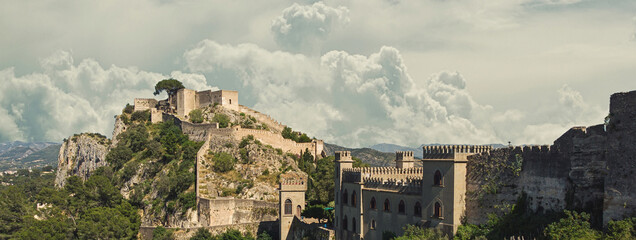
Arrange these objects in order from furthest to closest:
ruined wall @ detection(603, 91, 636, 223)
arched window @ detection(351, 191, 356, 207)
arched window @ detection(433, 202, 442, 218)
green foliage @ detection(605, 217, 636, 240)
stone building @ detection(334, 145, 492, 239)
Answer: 1. arched window @ detection(351, 191, 356, 207)
2. arched window @ detection(433, 202, 442, 218)
3. stone building @ detection(334, 145, 492, 239)
4. ruined wall @ detection(603, 91, 636, 223)
5. green foliage @ detection(605, 217, 636, 240)

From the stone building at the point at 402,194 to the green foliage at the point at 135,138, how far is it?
46964 millimetres

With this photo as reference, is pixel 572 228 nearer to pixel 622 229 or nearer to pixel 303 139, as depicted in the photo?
pixel 622 229

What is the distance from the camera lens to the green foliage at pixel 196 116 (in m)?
88.9

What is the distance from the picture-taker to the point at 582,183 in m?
28.2

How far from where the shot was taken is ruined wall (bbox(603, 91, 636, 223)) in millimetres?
25203

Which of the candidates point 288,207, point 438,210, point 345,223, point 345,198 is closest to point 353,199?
point 345,198

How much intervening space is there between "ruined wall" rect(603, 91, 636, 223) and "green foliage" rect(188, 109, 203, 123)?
70.2m

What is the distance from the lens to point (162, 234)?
60.3 meters

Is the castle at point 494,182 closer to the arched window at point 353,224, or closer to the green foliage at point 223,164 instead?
the arched window at point 353,224

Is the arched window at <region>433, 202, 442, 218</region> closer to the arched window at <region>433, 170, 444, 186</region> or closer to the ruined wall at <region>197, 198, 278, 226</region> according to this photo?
the arched window at <region>433, 170, 444, 186</region>

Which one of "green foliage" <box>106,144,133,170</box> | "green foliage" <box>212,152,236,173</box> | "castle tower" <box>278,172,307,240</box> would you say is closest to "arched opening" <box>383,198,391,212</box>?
"castle tower" <box>278,172,307,240</box>

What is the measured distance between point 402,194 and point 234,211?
91.4ft

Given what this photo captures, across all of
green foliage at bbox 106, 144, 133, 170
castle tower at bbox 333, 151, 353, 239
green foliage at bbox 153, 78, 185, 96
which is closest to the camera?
castle tower at bbox 333, 151, 353, 239

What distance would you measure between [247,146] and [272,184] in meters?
8.64
